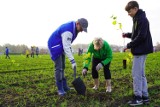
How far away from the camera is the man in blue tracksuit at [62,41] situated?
6.56 meters

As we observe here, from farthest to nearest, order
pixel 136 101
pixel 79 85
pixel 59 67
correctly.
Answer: pixel 59 67 < pixel 79 85 < pixel 136 101

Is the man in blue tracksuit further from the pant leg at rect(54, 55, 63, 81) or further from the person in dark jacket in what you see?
the person in dark jacket

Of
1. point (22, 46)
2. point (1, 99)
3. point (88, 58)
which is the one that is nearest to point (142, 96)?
point (88, 58)

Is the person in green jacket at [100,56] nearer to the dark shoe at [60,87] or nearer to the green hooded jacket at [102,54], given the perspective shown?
the green hooded jacket at [102,54]

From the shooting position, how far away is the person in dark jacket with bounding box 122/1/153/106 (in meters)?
5.71

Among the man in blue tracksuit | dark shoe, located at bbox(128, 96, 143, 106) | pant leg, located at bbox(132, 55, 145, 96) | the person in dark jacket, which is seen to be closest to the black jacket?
the person in dark jacket

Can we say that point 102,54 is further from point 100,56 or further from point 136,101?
point 136,101

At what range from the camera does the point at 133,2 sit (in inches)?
226

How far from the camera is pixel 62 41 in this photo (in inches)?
263

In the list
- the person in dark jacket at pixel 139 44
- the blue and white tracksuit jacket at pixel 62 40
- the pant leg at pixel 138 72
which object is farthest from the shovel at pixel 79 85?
the pant leg at pixel 138 72

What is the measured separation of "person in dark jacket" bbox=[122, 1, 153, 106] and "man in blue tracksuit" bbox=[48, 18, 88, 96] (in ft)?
3.89

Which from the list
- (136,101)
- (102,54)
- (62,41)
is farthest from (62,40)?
(136,101)

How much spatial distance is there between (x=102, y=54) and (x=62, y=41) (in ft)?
3.90

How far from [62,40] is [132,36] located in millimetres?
1590
